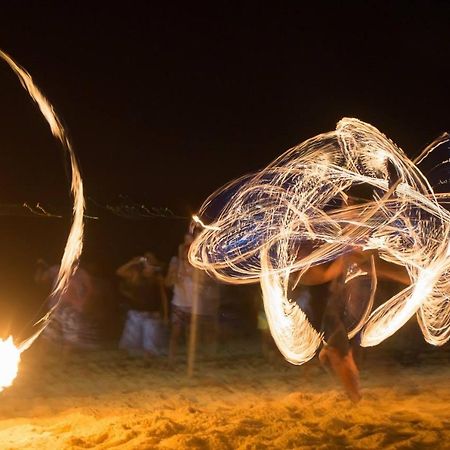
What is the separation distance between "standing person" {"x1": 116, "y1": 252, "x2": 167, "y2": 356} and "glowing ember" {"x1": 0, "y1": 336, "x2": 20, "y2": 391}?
387 centimetres

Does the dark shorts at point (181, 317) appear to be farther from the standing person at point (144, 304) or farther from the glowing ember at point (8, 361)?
the glowing ember at point (8, 361)

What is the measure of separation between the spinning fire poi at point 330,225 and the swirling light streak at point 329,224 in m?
0.01

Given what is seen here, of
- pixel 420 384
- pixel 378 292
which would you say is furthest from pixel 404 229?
pixel 378 292

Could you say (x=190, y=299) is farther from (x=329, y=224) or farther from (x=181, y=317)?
(x=329, y=224)

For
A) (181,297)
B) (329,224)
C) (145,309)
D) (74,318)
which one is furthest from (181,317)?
(329,224)

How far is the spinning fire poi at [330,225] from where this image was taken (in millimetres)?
7598

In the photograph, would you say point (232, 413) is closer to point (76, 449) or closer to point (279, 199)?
point (76, 449)

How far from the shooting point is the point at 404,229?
319 inches

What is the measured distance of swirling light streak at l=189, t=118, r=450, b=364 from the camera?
760 centimetres

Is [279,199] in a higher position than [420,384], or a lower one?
higher

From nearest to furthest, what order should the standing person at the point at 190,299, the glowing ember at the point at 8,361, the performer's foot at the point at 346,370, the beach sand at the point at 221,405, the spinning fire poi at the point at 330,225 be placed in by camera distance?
the beach sand at the point at 221,405
the glowing ember at the point at 8,361
the performer's foot at the point at 346,370
the spinning fire poi at the point at 330,225
the standing person at the point at 190,299

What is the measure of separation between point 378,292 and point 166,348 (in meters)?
3.32

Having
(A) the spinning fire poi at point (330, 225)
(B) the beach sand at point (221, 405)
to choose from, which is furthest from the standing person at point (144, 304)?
(A) the spinning fire poi at point (330, 225)

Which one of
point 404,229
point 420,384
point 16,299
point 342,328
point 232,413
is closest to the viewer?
point 232,413
